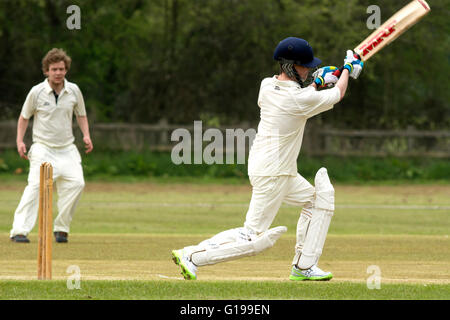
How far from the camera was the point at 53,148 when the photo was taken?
10.9 metres

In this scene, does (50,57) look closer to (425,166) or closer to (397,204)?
(397,204)

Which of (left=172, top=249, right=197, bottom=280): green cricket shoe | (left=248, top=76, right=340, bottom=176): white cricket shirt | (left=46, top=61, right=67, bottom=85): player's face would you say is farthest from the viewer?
(left=46, top=61, right=67, bottom=85): player's face

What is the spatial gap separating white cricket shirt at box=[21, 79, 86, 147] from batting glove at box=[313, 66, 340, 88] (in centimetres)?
423

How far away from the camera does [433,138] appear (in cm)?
2623

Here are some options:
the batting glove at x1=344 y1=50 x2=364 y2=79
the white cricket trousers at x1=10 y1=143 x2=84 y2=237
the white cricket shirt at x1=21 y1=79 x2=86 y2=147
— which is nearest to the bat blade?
the batting glove at x1=344 y1=50 x2=364 y2=79

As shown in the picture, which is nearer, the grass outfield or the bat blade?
the grass outfield

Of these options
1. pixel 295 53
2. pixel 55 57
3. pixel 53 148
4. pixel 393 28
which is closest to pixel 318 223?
pixel 295 53

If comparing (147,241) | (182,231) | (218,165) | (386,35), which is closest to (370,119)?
(218,165)

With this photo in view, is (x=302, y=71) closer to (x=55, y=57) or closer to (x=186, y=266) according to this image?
(x=186, y=266)

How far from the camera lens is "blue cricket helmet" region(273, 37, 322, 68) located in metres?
7.01

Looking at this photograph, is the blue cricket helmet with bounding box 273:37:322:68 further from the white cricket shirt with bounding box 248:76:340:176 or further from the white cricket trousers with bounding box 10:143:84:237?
the white cricket trousers with bounding box 10:143:84:237

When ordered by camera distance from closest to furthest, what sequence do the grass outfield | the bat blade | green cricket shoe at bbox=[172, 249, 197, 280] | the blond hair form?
the grass outfield < green cricket shoe at bbox=[172, 249, 197, 280] < the bat blade < the blond hair

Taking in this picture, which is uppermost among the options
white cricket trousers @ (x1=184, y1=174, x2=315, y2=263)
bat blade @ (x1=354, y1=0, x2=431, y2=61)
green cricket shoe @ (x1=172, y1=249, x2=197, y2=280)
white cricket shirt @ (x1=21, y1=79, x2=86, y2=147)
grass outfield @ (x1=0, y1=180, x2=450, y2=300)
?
bat blade @ (x1=354, y1=0, x2=431, y2=61)
